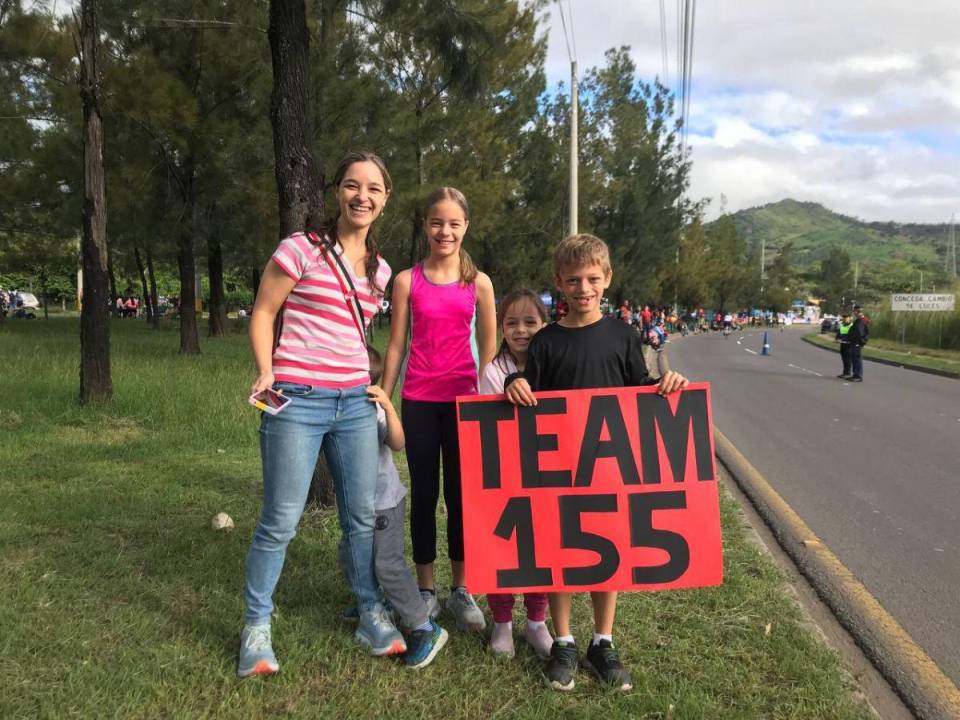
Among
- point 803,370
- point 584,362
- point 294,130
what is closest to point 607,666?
point 584,362

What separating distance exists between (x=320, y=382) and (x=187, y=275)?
1499 centimetres

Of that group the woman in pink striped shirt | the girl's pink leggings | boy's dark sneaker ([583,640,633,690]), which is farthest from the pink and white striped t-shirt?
boy's dark sneaker ([583,640,633,690])

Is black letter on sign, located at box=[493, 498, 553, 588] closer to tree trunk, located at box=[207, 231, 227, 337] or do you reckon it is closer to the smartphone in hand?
the smartphone in hand

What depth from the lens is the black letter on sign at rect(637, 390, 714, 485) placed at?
8.88 ft

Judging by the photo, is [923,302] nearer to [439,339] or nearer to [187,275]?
[187,275]

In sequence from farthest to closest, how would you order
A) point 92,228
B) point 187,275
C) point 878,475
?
1. point 187,275
2. point 92,228
3. point 878,475

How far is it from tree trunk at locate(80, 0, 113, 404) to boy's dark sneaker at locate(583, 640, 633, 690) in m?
7.01

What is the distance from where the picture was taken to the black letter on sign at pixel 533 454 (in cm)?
272

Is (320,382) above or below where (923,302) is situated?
below

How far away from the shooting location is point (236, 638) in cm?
286

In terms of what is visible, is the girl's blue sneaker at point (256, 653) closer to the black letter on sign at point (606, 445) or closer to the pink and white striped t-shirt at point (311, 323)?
the pink and white striped t-shirt at point (311, 323)

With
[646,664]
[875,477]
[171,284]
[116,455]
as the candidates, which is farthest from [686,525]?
[171,284]

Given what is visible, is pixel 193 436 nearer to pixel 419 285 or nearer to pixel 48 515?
pixel 48 515

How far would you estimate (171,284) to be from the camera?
2510 inches
